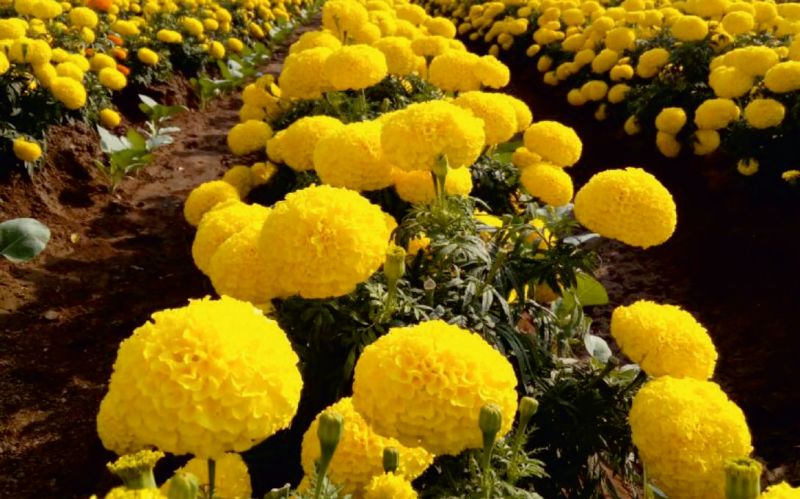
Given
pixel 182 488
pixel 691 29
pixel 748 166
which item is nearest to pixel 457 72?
pixel 748 166

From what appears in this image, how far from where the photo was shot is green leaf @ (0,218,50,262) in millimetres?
3441

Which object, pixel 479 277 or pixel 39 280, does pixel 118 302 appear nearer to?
pixel 39 280

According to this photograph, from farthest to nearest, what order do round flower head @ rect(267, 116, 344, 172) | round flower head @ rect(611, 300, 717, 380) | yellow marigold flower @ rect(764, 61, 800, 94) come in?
yellow marigold flower @ rect(764, 61, 800, 94) → round flower head @ rect(267, 116, 344, 172) → round flower head @ rect(611, 300, 717, 380)

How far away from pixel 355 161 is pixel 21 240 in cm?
201

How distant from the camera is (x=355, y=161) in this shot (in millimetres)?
2525

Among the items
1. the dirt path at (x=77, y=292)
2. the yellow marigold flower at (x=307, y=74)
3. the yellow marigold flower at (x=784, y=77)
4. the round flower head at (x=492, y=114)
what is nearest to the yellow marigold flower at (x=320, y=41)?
the yellow marigold flower at (x=307, y=74)

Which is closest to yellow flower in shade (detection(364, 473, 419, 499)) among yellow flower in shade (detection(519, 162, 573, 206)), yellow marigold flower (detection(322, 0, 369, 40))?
yellow flower in shade (detection(519, 162, 573, 206))

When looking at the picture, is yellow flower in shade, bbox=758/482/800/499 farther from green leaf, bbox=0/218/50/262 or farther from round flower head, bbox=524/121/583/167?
green leaf, bbox=0/218/50/262

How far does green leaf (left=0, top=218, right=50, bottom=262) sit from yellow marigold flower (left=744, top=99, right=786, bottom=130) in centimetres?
434

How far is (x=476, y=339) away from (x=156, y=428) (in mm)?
688

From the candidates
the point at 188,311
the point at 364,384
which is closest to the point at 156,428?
the point at 188,311

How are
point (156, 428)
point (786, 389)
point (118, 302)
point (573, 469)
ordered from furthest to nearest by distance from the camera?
point (118, 302)
point (786, 389)
point (573, 469)
point (156, 428)

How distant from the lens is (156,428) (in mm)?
1203

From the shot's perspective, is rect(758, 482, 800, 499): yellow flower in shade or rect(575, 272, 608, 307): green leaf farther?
rect(575, 272, 608, 307): green leaf
